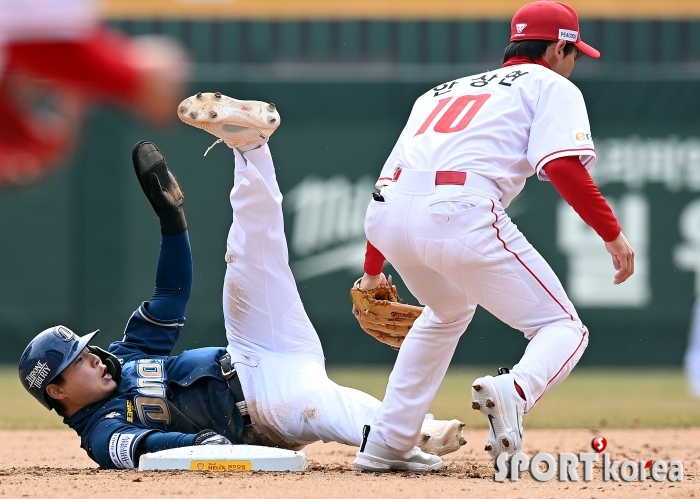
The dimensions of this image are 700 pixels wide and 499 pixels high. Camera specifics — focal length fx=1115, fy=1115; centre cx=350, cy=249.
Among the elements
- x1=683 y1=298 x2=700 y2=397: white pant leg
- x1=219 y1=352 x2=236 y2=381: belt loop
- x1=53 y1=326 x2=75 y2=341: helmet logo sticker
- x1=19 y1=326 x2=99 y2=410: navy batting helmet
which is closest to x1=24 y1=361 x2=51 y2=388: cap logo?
x1=19 y1=326 x2=99 y2=410: navy batting helmet

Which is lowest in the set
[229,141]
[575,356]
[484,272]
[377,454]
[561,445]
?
[561,445]

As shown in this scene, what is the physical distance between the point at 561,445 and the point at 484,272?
6.25ft

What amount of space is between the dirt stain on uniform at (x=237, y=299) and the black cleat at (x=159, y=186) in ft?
0.96

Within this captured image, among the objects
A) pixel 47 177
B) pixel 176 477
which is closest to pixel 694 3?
pixel 47 177

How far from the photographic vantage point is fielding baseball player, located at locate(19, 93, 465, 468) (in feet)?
12.3

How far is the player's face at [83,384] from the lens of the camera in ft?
12.3

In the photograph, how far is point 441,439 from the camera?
382 cm

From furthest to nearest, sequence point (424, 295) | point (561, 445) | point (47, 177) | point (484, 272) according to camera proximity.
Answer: point (47, 177) → point (561, 445) → point (424, 295) → point (484, 272)

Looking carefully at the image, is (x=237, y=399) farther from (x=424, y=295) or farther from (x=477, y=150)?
(x=477, y=150)

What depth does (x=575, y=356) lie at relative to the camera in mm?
3311

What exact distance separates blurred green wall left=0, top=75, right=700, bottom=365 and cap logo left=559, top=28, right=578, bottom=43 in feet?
16.6

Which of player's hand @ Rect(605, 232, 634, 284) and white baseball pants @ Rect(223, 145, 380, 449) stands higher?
player's hand @ Rect(605, 232, 634, 284)

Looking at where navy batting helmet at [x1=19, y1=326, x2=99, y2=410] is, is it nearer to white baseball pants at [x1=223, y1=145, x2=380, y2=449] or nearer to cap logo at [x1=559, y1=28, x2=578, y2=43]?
white baseball pants at [x1=223, y1=145, x2=380, y2=449]

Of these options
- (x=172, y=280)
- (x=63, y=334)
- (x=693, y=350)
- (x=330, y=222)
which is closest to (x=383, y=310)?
(x=172, y=280)
